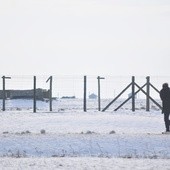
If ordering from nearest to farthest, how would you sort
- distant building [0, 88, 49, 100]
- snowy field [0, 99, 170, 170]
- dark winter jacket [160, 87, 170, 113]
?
snowy field [0, 99, 170, 170], dark winter jacket [160, 87, 170, 113], distant building [0, 88, 49, 100]

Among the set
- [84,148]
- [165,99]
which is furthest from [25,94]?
[84,148]

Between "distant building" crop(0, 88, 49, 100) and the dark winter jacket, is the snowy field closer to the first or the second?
the dark winter jacket

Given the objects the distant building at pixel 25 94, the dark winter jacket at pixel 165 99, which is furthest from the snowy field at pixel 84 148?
the distant building at pixel 25 94

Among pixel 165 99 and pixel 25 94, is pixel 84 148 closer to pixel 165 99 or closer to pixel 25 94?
pixel 165 99

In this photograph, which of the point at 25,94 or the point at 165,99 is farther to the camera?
the point at 25,94

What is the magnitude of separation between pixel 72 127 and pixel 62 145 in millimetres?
6159

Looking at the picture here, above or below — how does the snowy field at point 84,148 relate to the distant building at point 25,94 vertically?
below

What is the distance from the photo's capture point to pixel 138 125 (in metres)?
24.9

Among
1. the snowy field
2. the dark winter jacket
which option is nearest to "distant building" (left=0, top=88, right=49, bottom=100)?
the snowy field

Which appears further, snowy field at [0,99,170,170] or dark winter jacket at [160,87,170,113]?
dark winter jacket at [160,87,170,113]

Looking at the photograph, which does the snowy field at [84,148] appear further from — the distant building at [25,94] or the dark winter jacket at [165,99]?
the distant building at [25,94]

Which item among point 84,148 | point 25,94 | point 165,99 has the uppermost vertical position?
point 25,94

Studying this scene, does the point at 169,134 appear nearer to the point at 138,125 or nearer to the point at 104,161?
the point at 138,125

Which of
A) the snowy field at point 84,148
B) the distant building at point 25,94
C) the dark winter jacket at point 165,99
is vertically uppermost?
the distant building at point 25,94
